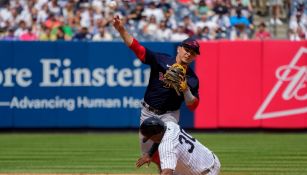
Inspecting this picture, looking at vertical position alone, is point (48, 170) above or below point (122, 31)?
below

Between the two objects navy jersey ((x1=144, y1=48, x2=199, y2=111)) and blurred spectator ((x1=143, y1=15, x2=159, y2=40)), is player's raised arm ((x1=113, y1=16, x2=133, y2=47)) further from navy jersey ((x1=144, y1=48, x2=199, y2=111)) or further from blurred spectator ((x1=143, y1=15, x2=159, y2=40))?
blurred spectator ((x1=143, y1=15, x2=159, y2=40))

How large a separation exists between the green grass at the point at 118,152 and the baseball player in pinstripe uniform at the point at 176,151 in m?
3.63

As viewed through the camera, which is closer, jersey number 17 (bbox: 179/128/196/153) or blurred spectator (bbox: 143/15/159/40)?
jersey number 17 (bbox: 179/128/196/153)

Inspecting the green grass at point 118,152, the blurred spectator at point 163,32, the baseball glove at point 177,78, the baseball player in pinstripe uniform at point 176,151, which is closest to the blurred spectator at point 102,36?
the blurred spectator at point 163,32

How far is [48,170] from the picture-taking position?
1180 cm

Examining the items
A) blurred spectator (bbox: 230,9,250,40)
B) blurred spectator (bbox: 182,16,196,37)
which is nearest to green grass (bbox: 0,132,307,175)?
blurred spectator (bbox: 230,9,250,40)

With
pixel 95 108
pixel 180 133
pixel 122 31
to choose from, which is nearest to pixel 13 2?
pixel 95 108

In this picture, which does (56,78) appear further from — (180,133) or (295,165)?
(180,133)

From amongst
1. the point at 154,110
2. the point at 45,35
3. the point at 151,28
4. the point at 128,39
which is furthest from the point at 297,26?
the point at 128,39

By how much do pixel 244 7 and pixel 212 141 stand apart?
5.74 metres

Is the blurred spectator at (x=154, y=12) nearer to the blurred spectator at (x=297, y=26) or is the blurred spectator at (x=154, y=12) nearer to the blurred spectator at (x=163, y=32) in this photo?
the blurred spectator at (x=163, y=32)

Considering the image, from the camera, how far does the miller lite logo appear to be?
18391 mm

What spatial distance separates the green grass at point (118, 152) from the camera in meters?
11.9

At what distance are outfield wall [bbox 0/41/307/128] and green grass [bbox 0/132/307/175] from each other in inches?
15.7
